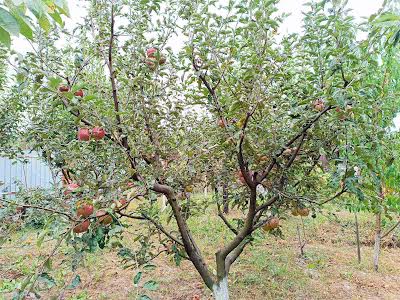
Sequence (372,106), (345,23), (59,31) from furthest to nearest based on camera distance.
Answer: (59,31) → (372,106) → (345,23)

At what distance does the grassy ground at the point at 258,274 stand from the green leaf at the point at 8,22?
205 cm

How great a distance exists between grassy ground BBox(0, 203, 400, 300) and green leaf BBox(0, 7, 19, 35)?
2.05 m

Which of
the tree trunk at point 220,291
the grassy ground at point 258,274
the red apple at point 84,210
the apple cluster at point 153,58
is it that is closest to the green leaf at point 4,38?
the red apple at point 84,210

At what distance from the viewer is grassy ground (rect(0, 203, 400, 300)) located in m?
2.89

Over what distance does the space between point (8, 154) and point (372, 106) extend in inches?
90.3

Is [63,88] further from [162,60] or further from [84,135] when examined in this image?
[162,60]

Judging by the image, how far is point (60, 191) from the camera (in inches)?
67.0

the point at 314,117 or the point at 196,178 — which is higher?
the point at 314,117

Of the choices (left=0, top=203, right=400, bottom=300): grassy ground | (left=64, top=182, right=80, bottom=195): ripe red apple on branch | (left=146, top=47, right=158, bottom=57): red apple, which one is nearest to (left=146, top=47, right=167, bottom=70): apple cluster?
(left=146, top=47, right=158, bottom=57): red apple

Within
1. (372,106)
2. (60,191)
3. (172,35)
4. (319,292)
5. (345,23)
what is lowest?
(319,292)

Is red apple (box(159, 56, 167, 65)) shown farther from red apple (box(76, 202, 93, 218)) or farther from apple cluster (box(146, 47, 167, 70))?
red apple (box(76, 202, 93, 218))

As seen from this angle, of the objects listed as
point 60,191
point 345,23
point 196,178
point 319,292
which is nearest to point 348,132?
point 345,23

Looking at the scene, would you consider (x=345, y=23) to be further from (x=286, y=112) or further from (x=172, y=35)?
(x=172, y=35)

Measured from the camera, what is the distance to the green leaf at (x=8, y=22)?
532mm
